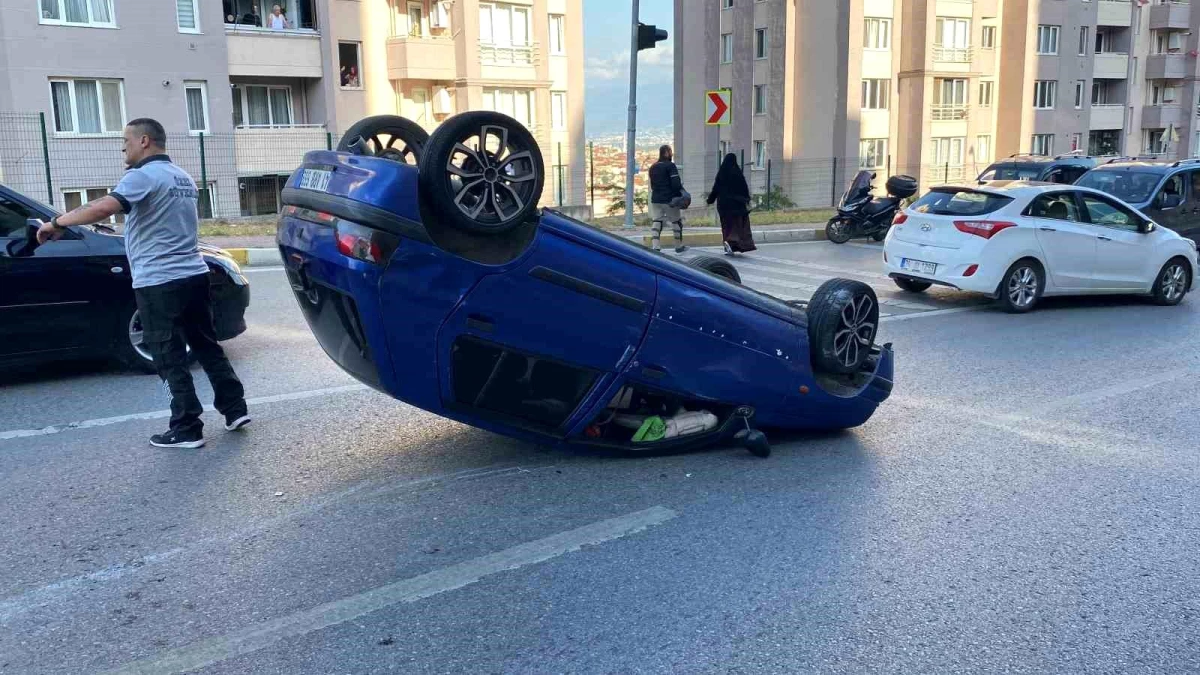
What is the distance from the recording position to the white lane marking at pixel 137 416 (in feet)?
20.9

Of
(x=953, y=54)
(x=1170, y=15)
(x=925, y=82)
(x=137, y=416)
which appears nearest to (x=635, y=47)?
(x=137, y=416)

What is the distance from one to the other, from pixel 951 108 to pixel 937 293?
42835mm

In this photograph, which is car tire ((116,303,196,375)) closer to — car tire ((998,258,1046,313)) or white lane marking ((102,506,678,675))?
white lane marking ((102,506,678,675))

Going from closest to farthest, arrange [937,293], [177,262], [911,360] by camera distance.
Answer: [177,262], [911,360], [937,293]

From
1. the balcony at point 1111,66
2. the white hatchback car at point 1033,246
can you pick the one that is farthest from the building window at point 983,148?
the white hatchback car at point 1033,246

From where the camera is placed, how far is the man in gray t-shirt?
5.77m

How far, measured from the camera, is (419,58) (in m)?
37.9

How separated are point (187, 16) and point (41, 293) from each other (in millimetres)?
26892

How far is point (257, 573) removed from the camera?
4340 millimetres

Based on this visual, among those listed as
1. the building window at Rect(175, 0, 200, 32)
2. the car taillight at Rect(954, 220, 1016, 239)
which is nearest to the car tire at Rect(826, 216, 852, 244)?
the car taillight at Rect(954, 220, 1016, 239)

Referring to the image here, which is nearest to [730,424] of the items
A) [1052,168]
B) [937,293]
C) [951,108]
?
[937,293]

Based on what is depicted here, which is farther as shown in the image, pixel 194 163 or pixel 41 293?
pixel 194 163

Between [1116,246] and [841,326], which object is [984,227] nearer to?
[1116,246]

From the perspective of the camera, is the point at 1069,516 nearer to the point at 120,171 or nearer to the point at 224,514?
the point at 224,514
